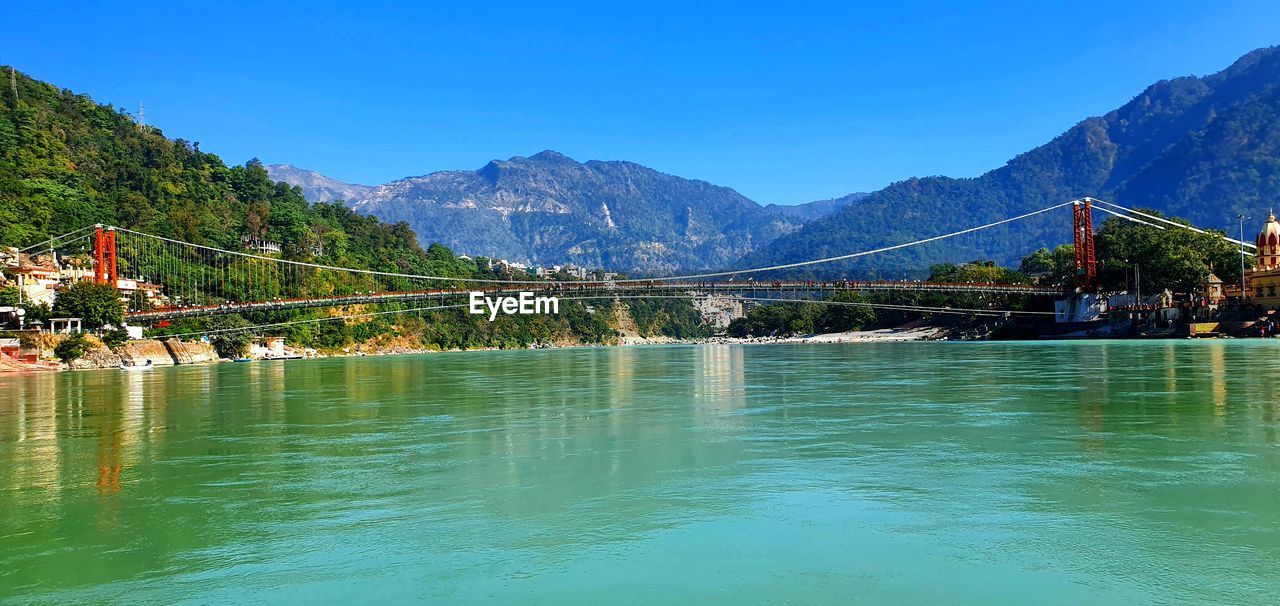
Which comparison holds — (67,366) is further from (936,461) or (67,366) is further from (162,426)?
(936,461)

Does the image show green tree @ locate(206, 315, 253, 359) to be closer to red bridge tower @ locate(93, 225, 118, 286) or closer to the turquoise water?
red bridge tower @ locate(93, 225, 118, 286)

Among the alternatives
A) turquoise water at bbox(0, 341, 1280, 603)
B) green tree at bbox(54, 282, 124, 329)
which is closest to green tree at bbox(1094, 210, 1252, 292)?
turquoise water at bbox(0, 341, 1280, 603)

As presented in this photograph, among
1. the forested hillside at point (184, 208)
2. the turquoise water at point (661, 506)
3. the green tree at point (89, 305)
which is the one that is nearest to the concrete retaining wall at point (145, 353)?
the green tree at point (89, 305)

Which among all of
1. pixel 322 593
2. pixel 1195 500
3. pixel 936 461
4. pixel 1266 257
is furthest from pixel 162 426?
pixel 1266 257

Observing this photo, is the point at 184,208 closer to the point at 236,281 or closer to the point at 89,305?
the point at 236,281

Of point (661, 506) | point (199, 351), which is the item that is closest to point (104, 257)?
point (199, 351)
